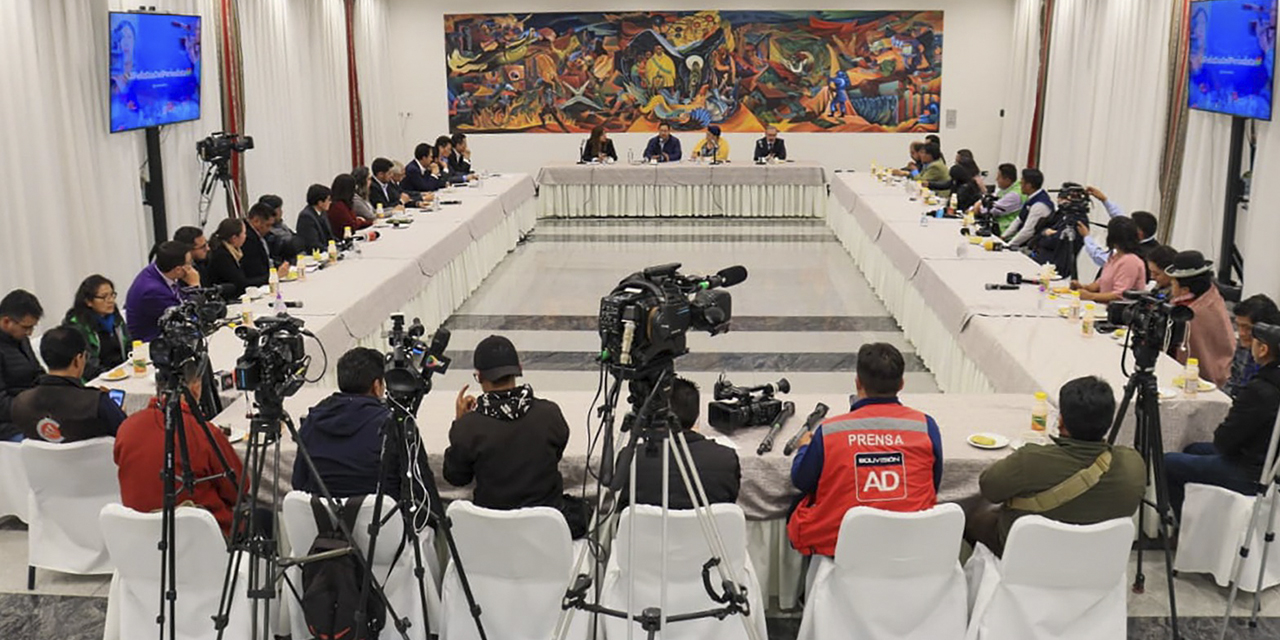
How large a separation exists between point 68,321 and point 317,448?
2.44 metres

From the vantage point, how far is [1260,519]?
13.1 feet

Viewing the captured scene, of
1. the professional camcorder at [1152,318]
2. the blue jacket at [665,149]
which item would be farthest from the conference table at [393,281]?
the professional camcorder at [1152,318]

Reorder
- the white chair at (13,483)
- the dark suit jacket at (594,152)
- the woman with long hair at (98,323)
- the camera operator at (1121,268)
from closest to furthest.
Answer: the white chair at (13,483) → the woman with long hair at (98,323) → the camera operator at (1121,268) → the dark suit jacket at (594,152)

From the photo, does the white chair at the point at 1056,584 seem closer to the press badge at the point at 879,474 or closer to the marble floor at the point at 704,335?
the press badge at the point at 879,474

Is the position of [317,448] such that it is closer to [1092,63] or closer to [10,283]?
[10,283]

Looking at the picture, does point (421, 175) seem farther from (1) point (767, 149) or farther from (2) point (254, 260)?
(1) point (767, 149)

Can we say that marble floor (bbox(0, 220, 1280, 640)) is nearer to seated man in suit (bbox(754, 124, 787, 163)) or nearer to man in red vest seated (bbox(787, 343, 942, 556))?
man in red vest seated (bbox(787, 343, 942, 556))

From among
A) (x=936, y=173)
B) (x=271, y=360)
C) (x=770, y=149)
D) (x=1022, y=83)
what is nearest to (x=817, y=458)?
(x=271, y=360)

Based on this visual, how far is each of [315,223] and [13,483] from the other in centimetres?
394

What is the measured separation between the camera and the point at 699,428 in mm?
4340

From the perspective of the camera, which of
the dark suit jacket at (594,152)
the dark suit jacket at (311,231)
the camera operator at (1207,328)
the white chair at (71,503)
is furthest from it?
the dark suit jacket at (594,152)

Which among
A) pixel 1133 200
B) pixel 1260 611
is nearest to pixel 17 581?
pixel 1260 611

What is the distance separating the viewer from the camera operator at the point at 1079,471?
342 cm

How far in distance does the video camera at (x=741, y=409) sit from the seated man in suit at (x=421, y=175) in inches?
301
